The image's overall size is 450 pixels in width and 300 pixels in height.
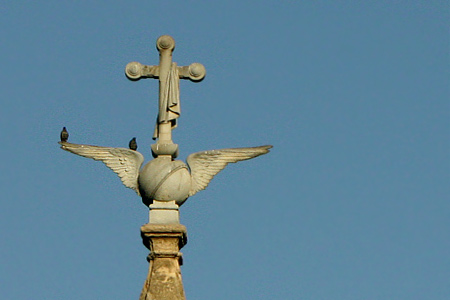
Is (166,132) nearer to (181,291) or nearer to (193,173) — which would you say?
(193,173)

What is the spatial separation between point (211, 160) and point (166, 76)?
5.59ft

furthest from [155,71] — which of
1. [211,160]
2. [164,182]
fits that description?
[164,182]

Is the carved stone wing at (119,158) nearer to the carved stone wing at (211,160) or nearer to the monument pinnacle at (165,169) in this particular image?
the monument pinnacle at (165,169)

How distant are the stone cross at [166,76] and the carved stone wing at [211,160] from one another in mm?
405

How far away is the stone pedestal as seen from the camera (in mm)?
28391

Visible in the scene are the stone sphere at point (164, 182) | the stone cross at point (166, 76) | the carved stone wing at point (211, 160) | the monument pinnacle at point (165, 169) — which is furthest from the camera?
the stone cross at point (166, 76)

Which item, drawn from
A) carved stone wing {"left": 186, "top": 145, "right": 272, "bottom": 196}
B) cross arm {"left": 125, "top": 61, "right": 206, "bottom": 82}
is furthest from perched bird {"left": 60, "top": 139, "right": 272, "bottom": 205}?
cross arm {"left": 125, "top": 61, "right": 206, "bottom": 82}

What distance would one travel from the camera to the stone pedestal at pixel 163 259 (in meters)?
28.4

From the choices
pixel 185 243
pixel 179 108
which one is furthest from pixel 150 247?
pixel 179 108

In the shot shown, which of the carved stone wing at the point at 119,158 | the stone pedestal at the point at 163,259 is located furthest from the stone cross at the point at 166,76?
the stone pedestal at the point at 163,259

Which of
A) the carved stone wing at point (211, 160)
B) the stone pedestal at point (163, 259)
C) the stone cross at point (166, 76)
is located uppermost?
the stone cross at point (166, 76)

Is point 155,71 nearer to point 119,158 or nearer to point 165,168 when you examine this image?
point 119,158

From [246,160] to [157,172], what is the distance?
5.62ft

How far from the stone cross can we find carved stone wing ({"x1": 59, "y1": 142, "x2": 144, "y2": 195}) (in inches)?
20.9
